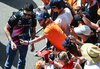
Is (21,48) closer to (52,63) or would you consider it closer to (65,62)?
(52,63)

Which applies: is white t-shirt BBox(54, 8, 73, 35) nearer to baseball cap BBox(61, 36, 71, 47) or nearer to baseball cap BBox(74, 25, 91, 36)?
baseball cap BBox(74, 25, 91, 36)

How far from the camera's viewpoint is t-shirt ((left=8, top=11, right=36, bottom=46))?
12.1ft

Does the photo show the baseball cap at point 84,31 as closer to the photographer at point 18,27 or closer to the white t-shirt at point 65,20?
the white t-shirt at point 65,20

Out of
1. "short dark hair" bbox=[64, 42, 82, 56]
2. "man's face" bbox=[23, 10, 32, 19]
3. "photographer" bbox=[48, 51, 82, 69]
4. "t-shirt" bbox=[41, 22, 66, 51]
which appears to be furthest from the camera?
"man's face" bbox=[23, 10, 32, 19]

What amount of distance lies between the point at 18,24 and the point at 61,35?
0.87 metres

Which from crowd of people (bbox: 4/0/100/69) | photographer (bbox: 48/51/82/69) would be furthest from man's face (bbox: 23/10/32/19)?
photographer (bbox: 48/51/82/69)

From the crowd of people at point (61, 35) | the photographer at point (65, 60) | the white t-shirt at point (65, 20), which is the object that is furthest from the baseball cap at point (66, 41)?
the white t-shirt at point (65, 20)

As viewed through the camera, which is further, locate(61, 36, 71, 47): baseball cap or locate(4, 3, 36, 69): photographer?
locate(4, 3, 36, 69): photographer

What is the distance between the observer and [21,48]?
404cm

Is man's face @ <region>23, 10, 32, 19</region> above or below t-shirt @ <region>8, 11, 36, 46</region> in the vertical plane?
above

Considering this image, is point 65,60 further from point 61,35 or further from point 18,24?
point 18,24

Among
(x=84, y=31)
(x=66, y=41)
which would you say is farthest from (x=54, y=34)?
(x=84, y=31)

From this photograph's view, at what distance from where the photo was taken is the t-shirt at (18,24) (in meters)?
3.70

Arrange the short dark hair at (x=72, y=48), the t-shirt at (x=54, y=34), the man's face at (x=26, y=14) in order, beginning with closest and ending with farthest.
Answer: the short dark hair at (x=72, y=48) → the t-shirt at (x=54, y=34) → the man's face at (x=26, y=14)
